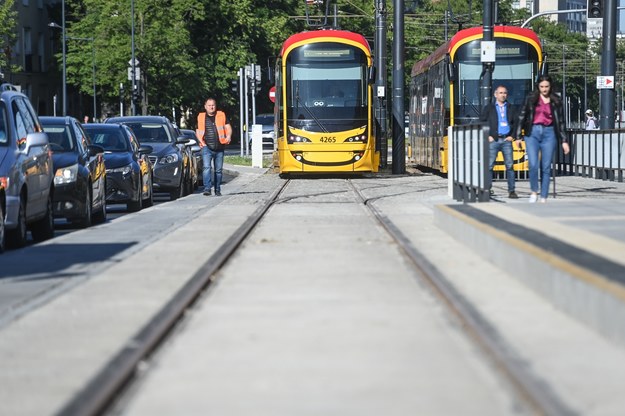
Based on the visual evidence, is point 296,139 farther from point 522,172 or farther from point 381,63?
point 522,172

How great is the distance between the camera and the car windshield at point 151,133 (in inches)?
1195

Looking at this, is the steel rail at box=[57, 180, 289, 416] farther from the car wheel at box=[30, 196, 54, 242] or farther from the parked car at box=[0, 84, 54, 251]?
the car wheel at box=[30, 196, 54, 242]

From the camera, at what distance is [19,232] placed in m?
16.8

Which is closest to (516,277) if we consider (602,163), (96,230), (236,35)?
(96,230)

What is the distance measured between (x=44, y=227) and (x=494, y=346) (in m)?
11.1

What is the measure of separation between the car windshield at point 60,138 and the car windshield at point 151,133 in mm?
8652

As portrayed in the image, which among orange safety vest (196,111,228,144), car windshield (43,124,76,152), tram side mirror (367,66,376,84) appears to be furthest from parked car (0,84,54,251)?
tram side mirror (367,66,376,84)

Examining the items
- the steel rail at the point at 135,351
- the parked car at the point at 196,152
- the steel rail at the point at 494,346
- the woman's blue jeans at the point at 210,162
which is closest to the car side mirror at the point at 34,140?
the steel rail at the point at 135,351

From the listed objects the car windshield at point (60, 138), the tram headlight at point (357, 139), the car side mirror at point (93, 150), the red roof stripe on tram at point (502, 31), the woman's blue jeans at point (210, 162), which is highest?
the red roof stripe on tram at point (502, 31)

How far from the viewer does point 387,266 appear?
13.4 meters

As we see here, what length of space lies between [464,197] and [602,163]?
11625mm

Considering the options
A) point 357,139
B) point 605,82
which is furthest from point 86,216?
point 605,82

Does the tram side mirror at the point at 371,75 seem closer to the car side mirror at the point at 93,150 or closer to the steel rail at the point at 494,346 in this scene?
the car side mirror at the point at 93,150

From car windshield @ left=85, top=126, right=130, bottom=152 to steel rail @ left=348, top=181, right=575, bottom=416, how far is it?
12.3m
